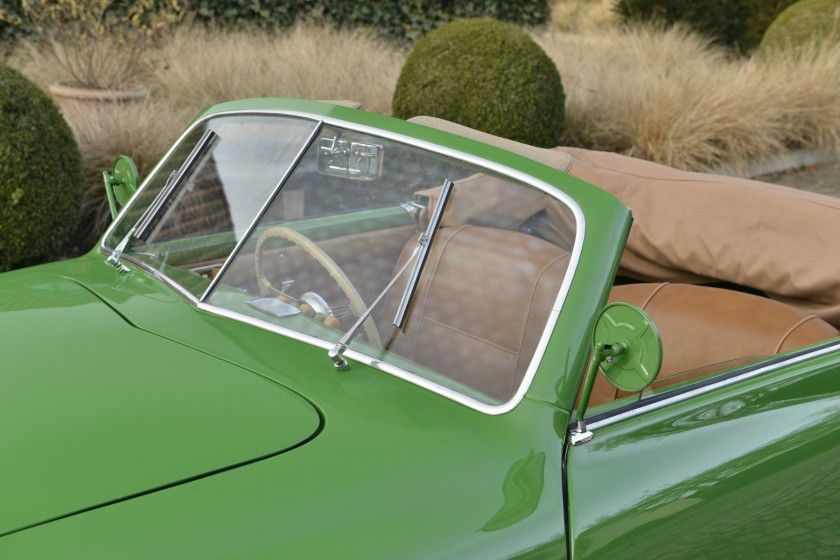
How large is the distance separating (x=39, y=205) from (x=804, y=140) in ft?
26.8

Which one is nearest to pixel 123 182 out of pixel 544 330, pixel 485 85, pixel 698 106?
pixel 544 330

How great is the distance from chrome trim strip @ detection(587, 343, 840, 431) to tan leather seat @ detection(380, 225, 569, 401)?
218 millimetres

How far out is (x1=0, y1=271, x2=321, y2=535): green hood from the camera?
152cm

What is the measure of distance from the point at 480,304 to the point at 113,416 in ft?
2.75

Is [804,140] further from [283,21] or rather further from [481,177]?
[481,177]

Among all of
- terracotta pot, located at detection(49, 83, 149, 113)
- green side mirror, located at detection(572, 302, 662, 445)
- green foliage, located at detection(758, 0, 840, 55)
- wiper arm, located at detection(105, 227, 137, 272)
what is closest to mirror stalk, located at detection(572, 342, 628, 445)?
green side mirror, located at detection(572, 302, 662, 445)

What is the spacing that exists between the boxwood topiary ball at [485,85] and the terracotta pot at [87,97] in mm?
2443

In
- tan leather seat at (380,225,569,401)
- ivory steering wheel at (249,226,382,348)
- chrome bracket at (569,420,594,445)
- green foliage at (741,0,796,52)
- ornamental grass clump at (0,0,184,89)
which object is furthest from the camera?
green foliage at (741,0,796,52)

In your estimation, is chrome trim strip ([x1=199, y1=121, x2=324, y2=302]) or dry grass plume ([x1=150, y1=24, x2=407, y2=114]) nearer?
chrome trim strip ([x1=199, y1=121, x2=324, y2=302])

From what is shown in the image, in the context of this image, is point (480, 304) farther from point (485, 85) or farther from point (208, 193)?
point (485, 85)

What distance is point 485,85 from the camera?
788 cm

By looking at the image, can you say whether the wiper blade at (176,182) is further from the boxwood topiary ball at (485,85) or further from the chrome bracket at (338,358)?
the boxwood topiary ball at (485,85)

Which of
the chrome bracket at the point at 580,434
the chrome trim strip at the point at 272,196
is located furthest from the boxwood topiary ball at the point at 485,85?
the chrome bracket at the point at 580,434

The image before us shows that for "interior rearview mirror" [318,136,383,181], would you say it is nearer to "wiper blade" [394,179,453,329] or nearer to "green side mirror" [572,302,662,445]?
"wiper blade" [394,179,453,329]
